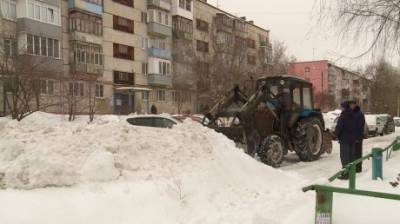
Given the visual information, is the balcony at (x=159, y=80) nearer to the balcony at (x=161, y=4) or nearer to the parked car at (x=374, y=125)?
the balcony at (x=161, y=4)

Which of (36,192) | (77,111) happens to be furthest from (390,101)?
(36,192)

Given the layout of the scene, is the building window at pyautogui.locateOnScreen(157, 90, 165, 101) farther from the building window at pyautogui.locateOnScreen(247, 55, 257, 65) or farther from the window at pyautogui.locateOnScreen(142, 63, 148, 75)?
the building window at pyautogui.locateOnScreen(247, 55, 257, 65)

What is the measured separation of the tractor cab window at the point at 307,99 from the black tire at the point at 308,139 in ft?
1.25

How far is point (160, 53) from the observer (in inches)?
1759

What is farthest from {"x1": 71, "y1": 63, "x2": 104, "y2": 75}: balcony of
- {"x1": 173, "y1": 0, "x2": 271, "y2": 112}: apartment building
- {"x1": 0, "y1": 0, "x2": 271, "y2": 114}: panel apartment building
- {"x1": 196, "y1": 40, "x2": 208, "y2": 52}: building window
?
{"x1": 196, "y1": 40, "x2": 208, "y2": 52}: building window

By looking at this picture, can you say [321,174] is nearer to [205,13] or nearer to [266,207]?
[266,207]

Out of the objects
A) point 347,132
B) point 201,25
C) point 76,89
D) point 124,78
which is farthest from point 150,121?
point 201,25

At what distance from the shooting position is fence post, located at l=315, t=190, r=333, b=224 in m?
5.52

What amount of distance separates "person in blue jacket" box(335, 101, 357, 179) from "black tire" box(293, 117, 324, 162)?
3.38 metres

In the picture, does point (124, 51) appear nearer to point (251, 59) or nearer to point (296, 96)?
point (251, 59)

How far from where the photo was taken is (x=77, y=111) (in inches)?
1131

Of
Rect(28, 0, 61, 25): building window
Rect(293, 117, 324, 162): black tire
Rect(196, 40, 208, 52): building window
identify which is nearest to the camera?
Rect(293, 117, 324, 162): black tire

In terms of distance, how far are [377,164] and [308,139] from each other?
527cm

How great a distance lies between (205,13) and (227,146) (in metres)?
45.2
